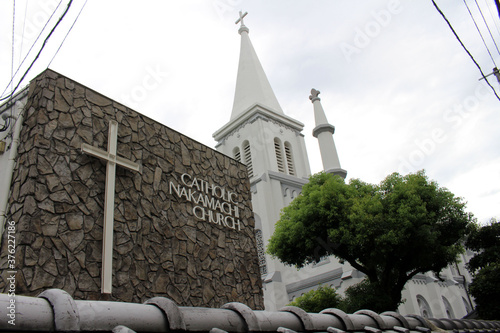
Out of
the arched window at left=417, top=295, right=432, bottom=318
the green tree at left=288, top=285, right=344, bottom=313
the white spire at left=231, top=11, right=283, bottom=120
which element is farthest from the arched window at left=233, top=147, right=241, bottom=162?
the arched window at left=417, top=295, right=432, bottom=318

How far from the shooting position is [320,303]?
1809 cm

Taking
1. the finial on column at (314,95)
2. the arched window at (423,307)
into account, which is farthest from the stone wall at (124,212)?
the finial on column at (314,95)

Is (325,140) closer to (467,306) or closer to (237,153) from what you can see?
(237,153)

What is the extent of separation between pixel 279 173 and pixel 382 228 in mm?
12330

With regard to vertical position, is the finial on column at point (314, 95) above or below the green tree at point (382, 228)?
above

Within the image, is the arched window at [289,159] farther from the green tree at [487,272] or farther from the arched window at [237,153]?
the green tree at [487,272]

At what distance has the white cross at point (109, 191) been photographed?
21.3ft

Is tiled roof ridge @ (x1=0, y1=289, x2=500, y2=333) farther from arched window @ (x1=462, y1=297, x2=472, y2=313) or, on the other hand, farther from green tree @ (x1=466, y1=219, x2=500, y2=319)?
arched window @ (x1=462, y1=297, x2=472, y2=313)

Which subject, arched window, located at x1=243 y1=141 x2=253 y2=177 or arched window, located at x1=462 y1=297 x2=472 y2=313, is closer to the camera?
arched window, located at x1=243 y1=141 x2=253 y2=177

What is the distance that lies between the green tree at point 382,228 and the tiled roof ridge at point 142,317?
34.2ft

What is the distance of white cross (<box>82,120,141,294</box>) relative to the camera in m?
6.49

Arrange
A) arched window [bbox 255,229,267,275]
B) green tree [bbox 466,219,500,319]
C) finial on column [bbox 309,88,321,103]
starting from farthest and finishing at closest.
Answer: finial on column [bbox 309,88,321,103] < arched window [bbox 255,229,267,275] < green tree [bbox 466,219,500,319]

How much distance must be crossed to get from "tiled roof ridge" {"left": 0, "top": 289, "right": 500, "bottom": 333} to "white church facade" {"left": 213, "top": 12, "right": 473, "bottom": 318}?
16.5 meters

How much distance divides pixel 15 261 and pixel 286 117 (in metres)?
26.2
